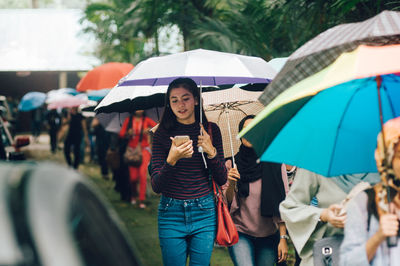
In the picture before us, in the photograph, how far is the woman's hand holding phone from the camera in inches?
140

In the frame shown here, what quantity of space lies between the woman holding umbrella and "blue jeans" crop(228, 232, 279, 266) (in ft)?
1.09

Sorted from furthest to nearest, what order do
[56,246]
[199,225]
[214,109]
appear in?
[214,109]
[199,225]
[56,246]

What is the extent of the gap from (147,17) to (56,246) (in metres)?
11.1

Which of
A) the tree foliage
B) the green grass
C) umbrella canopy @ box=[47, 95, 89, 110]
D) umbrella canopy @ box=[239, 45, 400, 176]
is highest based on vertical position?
the tree foliage

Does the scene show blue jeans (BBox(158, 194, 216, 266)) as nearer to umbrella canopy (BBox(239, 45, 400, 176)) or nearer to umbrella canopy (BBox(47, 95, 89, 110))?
umbrella canopy (BBox(239, 45, 400, 176))

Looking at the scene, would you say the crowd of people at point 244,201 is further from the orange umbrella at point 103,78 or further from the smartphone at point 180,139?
the orange umbrella at point 103,78

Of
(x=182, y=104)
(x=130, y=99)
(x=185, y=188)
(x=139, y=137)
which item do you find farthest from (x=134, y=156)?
(x=185, y=188)

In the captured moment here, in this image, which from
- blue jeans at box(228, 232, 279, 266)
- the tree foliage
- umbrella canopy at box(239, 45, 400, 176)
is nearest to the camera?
umbrella canopy at box(239, 45, 400, 176)

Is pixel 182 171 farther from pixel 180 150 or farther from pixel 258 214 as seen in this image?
pixel 258 214

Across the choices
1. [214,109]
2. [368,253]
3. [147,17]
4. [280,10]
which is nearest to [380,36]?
[368,253]


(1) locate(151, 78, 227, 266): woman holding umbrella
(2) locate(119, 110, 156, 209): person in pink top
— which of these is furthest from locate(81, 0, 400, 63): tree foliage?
(1) locate(151, 78, 227, 266): woman holding umbrella

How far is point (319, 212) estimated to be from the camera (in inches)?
119

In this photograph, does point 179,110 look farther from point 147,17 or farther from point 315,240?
point 147,17

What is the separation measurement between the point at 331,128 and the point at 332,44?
1.73 ft
